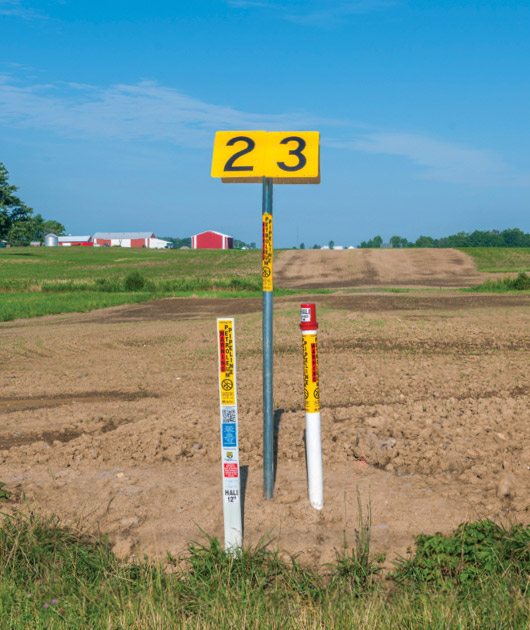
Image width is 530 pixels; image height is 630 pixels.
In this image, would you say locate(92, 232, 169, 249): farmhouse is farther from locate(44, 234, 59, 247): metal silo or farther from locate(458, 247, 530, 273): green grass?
locate(458, 247, 530, 273): green grass

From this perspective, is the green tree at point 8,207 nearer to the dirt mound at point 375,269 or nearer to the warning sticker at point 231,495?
the dirt mound at point 375,269

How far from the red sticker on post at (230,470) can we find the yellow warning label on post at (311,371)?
2.49 feet

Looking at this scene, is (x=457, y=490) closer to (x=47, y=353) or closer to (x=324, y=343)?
(x=324, y=343)

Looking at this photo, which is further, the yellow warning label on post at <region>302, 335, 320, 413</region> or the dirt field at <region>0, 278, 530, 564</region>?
the dirt field at <region>0, 278, 530, 564</region>

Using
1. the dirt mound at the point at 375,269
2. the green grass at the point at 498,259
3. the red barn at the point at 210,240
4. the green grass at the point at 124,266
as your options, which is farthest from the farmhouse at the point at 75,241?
the green grass at the point at 498,259

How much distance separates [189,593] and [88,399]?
19.6 ft

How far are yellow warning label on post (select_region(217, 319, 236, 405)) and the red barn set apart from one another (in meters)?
127

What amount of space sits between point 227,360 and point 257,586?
4.67 ft

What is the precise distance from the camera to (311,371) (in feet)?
14.5

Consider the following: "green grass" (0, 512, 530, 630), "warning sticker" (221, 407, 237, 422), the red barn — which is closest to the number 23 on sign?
"warning sticker" (221, 407, 237, 422)

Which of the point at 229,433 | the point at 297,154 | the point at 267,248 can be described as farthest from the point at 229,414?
the point at 297,154

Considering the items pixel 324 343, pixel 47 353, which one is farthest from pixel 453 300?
pixel 47 353

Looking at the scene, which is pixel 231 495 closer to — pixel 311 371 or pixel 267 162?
pixel 311 371

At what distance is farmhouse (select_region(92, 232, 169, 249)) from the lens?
15488 cm
